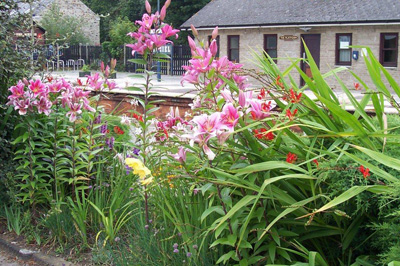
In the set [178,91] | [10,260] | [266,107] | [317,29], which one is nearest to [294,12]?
[317,29]

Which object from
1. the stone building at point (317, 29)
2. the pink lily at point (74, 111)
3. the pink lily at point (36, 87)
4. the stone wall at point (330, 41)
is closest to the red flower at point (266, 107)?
the pink lily at point (74, 111)

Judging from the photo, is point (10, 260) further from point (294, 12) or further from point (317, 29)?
point (294, 12)

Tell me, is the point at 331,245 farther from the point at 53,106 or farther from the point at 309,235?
the point at 53,106

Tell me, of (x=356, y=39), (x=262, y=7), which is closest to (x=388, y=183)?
(x=356, y=39)

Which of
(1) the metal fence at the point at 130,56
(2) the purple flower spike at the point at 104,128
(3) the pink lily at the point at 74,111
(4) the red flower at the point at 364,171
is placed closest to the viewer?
(4) the red flower at the point at 364,171

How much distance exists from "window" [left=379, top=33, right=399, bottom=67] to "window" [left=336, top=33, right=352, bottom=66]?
156 cm

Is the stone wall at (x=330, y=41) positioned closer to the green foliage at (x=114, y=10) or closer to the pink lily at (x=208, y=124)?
the pink lily at (x=208, y=124)

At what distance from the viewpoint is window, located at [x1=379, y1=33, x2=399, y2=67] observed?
2448 centimetres

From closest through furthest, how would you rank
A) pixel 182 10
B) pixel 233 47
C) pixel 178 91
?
pixel 178 91, pixel 233 47, pixel 182 10

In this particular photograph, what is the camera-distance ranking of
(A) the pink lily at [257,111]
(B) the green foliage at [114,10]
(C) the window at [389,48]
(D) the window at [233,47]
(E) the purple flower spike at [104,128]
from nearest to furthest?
(A) the pink lily at [257,111]
(E) the purple flower spike at [104,128]
(C) the window at [389,48]
(D) the window at [233,47]
(B) the green foliage at [114,10]

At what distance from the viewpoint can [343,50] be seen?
84.5 ft

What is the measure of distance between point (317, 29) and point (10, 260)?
23817 millimetres

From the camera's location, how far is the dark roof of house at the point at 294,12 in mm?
24578

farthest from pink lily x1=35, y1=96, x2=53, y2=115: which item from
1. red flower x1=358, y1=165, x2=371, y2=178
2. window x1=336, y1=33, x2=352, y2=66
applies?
window x1=336, y1=33, x2=352, y2=66
